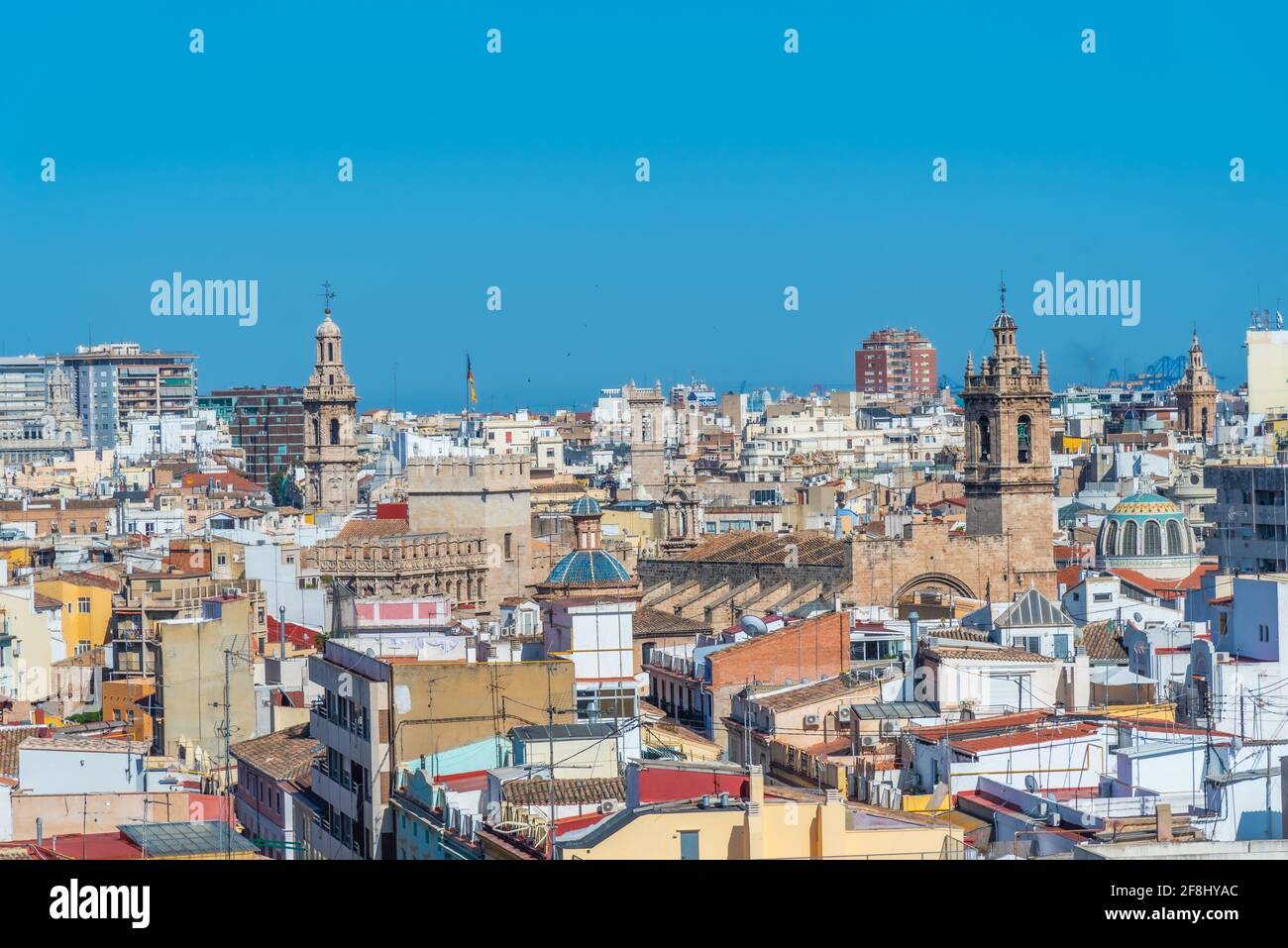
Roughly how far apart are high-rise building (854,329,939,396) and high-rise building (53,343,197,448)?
48790mm

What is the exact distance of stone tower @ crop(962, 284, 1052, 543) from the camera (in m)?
37.5

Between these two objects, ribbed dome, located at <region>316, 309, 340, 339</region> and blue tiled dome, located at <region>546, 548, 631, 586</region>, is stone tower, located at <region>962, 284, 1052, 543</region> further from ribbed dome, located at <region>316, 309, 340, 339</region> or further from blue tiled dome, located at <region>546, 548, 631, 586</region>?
ribbed dome, located at <region>316, 309, 340, 339</region>

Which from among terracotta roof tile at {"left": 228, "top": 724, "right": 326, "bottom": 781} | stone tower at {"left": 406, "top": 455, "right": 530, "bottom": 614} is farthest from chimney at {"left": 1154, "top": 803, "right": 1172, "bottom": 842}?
stone tower at {"left": 406, "top": 455, "right": 530, "bottom": 614}

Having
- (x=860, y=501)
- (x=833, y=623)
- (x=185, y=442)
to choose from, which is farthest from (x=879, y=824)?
(x=185, y=442)

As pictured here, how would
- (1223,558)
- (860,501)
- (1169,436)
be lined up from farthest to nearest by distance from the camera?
(1169,436), (860,501), (1223,558)

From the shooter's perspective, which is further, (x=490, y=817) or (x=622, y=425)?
(x=622, y=425)

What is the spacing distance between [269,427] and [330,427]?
46986mm

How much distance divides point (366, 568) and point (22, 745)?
19.5 meters

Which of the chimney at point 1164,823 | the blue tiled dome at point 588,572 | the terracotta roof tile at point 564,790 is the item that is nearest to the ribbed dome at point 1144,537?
the blue tiled dome at point 588,572

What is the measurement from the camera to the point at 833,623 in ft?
78.3

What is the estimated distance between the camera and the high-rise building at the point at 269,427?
107 metres

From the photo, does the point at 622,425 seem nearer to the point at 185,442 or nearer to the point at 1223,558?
the point at 185,442

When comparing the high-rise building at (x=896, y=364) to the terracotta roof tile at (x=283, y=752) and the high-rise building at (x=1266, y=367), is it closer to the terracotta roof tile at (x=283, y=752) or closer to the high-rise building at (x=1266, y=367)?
the high-rise building at (x=1266, y=367)

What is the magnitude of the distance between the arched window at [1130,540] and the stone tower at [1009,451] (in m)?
1.09
